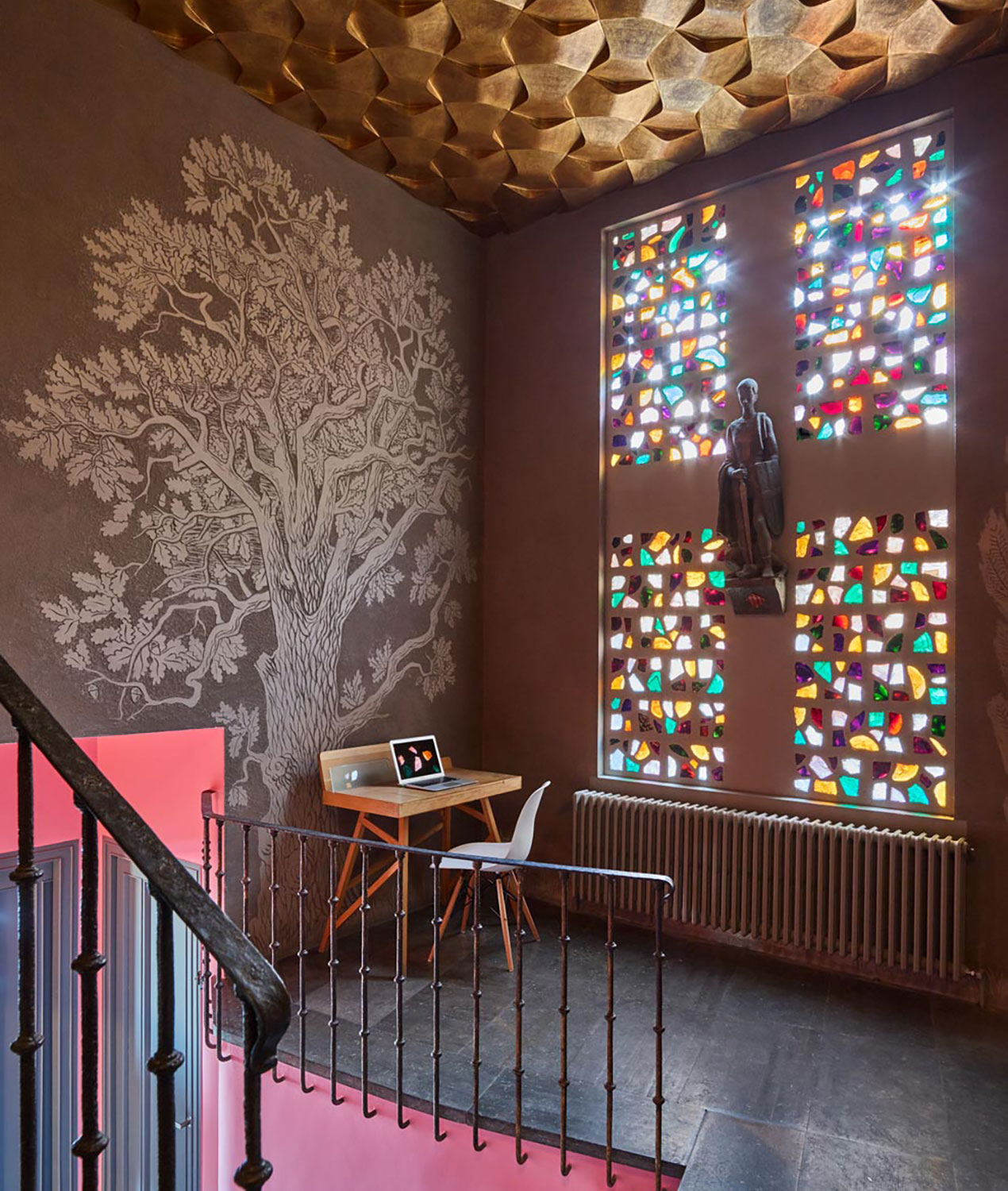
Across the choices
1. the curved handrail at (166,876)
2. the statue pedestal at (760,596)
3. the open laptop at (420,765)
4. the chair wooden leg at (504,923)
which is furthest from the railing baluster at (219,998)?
the statue pedestal at (760,596)

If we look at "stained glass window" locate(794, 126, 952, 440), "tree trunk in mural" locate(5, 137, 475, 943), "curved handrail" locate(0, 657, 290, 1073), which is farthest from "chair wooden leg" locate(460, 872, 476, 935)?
"curved handrail" locate(0, 657, 290, 1073)

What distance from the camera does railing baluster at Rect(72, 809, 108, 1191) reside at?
4.11 feet

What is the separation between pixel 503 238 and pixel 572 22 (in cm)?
180

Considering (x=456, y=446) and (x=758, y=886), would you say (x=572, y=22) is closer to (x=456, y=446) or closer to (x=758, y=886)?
(x=456, y=446)

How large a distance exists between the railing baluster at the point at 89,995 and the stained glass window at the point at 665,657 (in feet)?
11.7

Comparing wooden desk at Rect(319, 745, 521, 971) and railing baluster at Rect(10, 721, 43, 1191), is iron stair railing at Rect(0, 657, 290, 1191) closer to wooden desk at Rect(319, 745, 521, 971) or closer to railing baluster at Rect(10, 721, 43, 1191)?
railing baluster at Rect(10, 721, 43, 1191)

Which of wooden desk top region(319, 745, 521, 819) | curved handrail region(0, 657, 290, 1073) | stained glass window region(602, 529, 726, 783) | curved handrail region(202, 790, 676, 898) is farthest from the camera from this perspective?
stained glass window region(602, 529, 726, 783)

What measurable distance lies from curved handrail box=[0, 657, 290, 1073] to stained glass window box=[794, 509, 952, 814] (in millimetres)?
3464

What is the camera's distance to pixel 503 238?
17.3 feet

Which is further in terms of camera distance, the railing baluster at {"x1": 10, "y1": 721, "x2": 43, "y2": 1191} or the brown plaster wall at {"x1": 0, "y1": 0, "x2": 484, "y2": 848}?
the brown plaster wall at {"x1": 0, "y1": 0, "x2": 484, "y2": 848}

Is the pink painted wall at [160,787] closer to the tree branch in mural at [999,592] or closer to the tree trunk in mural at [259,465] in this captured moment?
the tree trunk in mural at [259,465]

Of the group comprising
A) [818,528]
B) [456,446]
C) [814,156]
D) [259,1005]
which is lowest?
[259,1005]

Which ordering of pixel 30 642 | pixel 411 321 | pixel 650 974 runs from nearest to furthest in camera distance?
pixel 30 642, pixel 650 974, pixel 411 321

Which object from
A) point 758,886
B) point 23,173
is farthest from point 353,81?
point 758,886
